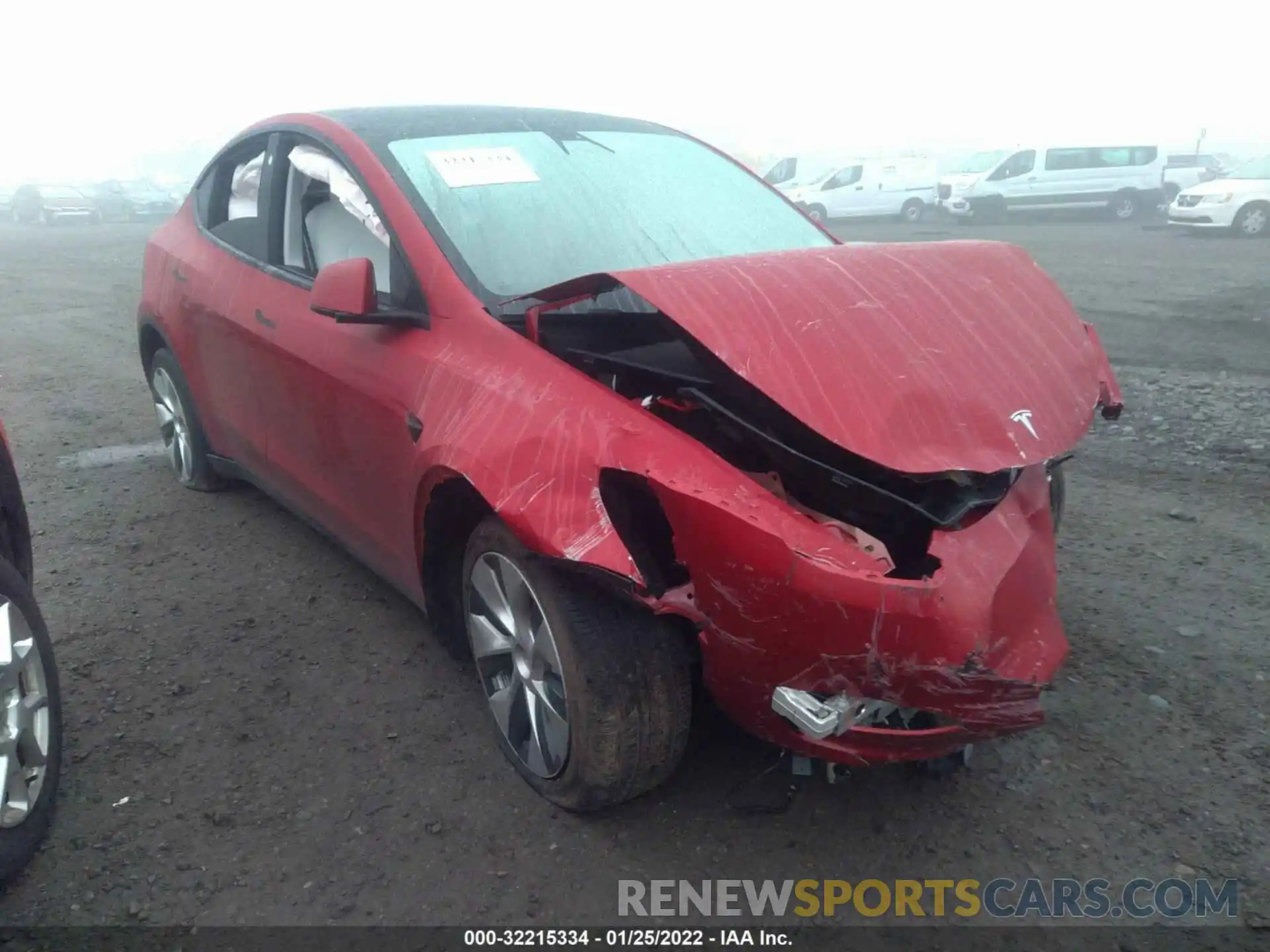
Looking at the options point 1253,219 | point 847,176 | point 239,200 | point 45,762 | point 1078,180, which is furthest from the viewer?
point 847,176

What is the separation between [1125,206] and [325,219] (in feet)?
71.5

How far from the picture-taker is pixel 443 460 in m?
2.56

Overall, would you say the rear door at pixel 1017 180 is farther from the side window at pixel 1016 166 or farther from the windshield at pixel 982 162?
the windshield at pixel 982 162

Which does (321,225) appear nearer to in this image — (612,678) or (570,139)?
(570,139)

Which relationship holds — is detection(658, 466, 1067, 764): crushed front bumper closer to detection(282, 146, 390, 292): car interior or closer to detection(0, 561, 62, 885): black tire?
detection(282, 146, 390, 292): car interior

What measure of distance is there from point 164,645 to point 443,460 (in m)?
1.63

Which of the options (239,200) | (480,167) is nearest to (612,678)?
(480,167)

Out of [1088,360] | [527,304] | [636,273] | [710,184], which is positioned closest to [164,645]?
[527,304]

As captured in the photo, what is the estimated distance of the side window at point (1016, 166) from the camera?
21.2m

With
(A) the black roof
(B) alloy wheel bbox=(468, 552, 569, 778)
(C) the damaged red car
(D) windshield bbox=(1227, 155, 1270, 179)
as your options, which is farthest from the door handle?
(D) windshield bbox=(1227, 155, 1270, 179)

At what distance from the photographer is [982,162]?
2359 cm

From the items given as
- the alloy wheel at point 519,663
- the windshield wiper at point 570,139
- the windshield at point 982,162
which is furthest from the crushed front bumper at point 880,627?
the windshield at point 982,162

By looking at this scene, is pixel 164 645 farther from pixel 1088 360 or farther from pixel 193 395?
pixel 1088 360

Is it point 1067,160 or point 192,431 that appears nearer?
point 192,431
